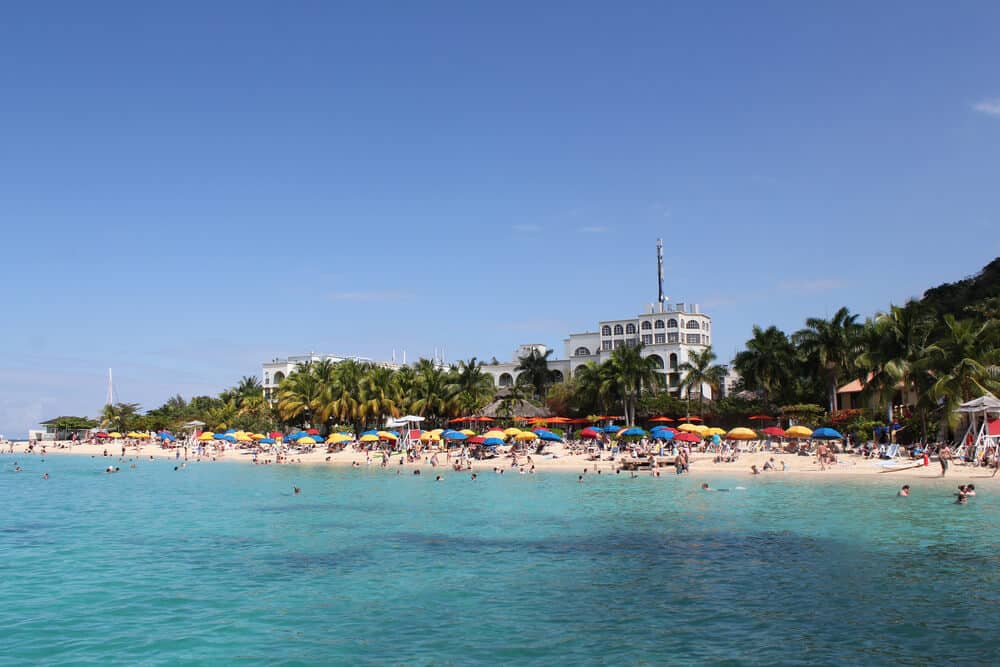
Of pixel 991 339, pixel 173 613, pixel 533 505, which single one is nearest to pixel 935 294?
pixel 991 339

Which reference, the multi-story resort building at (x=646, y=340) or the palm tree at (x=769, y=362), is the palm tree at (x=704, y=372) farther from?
the multi-story resort building at (x=646, y=340)

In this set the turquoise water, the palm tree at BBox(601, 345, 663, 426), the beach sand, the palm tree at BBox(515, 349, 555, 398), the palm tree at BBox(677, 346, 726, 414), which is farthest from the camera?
the palm tree at BBox(515, 349, 555, 398)

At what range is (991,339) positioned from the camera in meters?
44.8

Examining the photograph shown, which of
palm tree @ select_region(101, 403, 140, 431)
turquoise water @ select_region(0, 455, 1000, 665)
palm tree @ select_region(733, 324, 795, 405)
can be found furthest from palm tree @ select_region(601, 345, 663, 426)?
palm tree @ select_region(101, 403, 140, 431)

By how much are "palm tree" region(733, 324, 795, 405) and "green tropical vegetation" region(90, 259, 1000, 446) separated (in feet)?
0.28

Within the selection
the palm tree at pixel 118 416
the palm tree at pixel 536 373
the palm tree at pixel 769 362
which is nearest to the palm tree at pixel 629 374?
the palm tree at pixel 769 362

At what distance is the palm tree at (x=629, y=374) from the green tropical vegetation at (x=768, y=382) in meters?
0.11

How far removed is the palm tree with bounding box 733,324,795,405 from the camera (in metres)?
63.8

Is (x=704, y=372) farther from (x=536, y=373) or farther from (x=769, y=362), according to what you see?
(x=536, y=373)

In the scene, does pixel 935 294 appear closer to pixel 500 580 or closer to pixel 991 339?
pixel 991 339

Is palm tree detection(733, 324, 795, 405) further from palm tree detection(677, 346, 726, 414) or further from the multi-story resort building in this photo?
the multi-story resort building

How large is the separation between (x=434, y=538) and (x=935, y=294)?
6631cm

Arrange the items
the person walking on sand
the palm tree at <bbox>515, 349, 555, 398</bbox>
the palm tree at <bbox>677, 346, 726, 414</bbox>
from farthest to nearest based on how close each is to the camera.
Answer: the palm tree at <bbox>515, 349, 555, 398</bbox> → the palm tree at <bbox>677, 346, 726, 414</bbox> → the person walking on sand

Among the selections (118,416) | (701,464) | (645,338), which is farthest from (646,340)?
(118,416)
